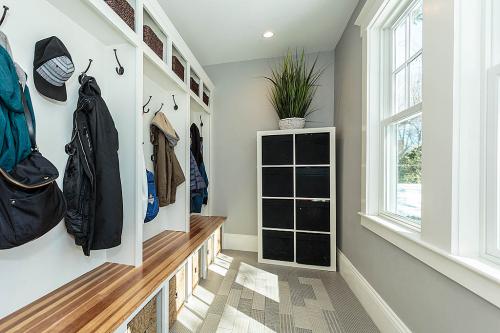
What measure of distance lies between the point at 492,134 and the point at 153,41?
6.53ft

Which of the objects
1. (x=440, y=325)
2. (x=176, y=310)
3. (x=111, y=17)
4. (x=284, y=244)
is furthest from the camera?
(x=284, y=244)

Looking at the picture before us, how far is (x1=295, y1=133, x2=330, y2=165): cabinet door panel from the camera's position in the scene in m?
2.36

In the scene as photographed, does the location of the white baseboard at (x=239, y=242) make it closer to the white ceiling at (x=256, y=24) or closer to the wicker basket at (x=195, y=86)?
the wicker basket at (x=195, y=86)

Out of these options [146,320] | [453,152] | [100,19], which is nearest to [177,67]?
[100,19]

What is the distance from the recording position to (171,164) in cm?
191

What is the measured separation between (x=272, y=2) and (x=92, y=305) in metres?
2.55

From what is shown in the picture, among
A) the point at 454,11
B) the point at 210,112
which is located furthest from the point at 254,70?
the point at 454,11

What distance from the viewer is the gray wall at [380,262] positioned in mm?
849

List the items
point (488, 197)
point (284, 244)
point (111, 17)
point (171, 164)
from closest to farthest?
point (488, 197)
point (111, 17)
point (171, 164)
point (284, 244)

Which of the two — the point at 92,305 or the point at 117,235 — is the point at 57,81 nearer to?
the point at 117,235

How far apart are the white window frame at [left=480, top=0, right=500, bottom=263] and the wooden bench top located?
5.09 feet

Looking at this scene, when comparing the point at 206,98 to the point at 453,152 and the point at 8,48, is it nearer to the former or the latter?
the point at 8,48

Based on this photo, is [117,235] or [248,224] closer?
[117,235]

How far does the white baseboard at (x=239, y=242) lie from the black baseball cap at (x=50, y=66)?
8.07 ft
